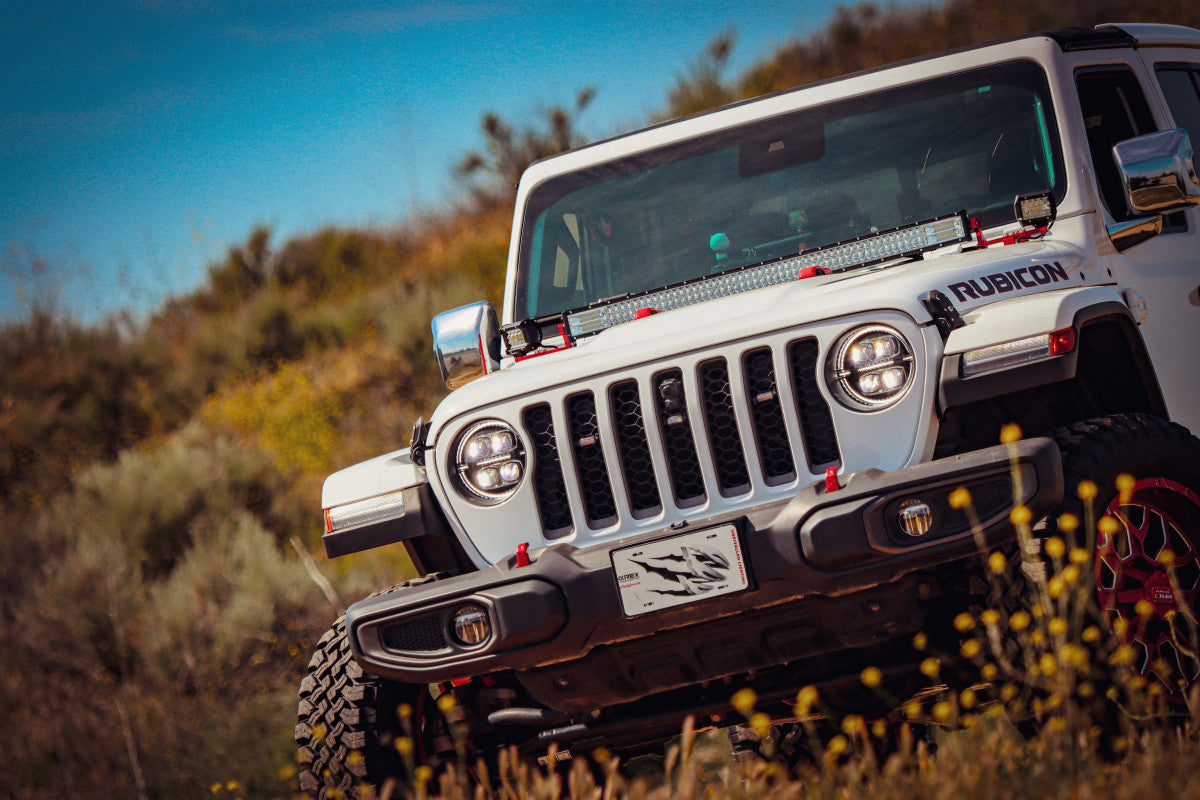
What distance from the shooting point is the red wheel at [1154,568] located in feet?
9.87

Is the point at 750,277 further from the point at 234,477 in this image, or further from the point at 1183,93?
the point at 234,477

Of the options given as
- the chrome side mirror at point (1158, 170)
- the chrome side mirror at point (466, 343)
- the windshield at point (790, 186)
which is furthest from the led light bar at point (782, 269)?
the chrome side mirror at point (1158, 170)

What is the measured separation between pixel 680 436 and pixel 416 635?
919 millimetres

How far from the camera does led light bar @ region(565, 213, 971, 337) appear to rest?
3768 millimetres

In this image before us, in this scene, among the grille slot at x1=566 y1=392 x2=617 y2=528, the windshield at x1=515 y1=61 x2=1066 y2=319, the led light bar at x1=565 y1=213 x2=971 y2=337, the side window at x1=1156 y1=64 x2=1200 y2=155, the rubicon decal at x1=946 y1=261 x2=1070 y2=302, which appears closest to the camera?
the rubicon decal at x1=946 y1=261 x2=1070 y2=302

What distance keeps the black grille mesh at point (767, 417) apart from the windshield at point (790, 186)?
1.09 meters

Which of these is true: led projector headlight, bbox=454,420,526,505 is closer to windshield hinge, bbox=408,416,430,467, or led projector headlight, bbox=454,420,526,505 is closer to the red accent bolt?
windshield hinge, bbox=408,416,430,467

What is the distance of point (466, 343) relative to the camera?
4.27 metres

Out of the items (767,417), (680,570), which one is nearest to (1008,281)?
(767,417)

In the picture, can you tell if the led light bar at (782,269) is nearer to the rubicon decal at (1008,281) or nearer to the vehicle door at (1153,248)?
the rubicon decal at (1008,281)

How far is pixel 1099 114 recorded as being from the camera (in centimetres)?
412

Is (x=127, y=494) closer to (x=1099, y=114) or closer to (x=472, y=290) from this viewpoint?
(x=472, y=290)

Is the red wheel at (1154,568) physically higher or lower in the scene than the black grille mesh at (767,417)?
lower

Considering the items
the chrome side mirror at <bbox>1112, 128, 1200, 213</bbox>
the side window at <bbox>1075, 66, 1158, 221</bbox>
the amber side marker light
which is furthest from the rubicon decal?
the side window at <bbox>1075, 66, 1158, 221</bbox>
